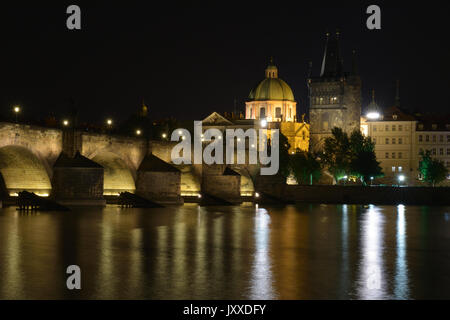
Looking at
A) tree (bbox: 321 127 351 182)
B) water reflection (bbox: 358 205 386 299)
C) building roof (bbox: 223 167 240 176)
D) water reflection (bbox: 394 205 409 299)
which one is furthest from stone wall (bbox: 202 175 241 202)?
water reflection (bbox: 394 205 409 299)

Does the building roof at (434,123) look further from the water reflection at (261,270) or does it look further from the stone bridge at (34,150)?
the water reflection at (261,270)

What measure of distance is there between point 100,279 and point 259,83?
124223mm

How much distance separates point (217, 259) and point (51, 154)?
29597mm

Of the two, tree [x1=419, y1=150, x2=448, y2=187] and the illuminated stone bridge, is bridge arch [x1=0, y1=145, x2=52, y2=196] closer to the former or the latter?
the illuminated stone bridge

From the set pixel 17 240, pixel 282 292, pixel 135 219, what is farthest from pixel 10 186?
pixel 282 292

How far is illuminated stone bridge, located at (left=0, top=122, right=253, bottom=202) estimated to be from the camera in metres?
50.0

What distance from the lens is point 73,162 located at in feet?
173

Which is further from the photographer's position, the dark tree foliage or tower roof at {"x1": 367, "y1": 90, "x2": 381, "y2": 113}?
tower roof at {"x1": 367, "y1": 90, "x2": 381, "y2": 113}

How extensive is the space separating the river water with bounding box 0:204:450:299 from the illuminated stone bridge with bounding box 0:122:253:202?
7.58 m

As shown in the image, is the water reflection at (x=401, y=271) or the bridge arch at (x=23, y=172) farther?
the bridge arch at (x=23, y=172)

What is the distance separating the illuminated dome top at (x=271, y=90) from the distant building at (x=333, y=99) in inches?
388

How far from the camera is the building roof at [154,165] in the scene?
63500 mm

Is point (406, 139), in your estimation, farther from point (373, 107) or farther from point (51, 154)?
point (51, 154)

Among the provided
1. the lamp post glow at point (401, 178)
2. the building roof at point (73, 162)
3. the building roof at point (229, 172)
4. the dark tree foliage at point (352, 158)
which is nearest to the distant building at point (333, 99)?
the lamp post glow at point (401, 178)
